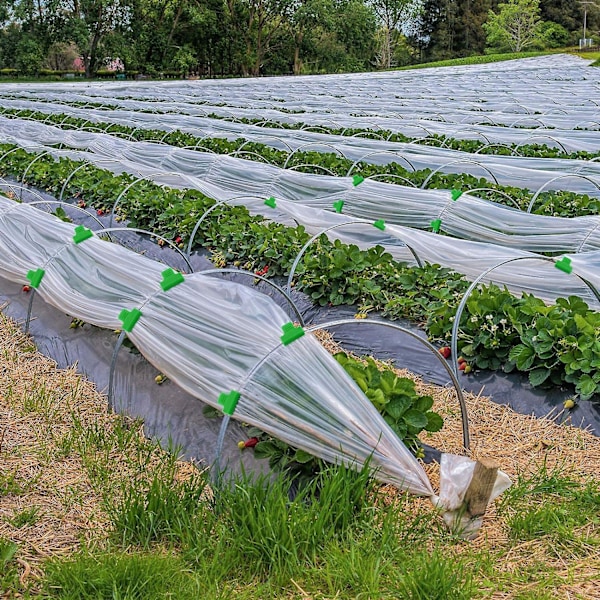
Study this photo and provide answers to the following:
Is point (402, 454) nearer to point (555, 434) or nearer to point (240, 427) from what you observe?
point (240, 427)

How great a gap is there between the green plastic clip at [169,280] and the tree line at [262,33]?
33.2 meters

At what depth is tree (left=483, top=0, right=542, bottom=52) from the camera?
1983 inches

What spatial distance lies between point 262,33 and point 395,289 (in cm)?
4267

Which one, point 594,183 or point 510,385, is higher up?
point 594,183

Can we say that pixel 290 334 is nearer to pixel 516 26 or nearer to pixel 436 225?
pixel 436 225

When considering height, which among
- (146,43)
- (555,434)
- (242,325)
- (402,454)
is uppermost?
(146,43)

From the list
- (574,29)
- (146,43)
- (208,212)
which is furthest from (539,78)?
(574,29)

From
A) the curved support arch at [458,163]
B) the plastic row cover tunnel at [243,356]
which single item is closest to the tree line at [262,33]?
the curved support arch at [458,163]

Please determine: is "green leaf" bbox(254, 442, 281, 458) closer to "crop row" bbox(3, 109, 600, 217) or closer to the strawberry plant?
the strawberry plant

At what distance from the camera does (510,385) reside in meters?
4.24

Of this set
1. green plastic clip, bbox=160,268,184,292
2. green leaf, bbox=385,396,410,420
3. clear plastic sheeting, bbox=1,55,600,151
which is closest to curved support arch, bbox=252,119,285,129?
clear plastic sheeting, bbox=1,55,600,151

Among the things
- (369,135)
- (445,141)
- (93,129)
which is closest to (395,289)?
(445,141)

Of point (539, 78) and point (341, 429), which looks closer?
point (341, 429)

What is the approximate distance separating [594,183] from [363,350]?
412 cm
